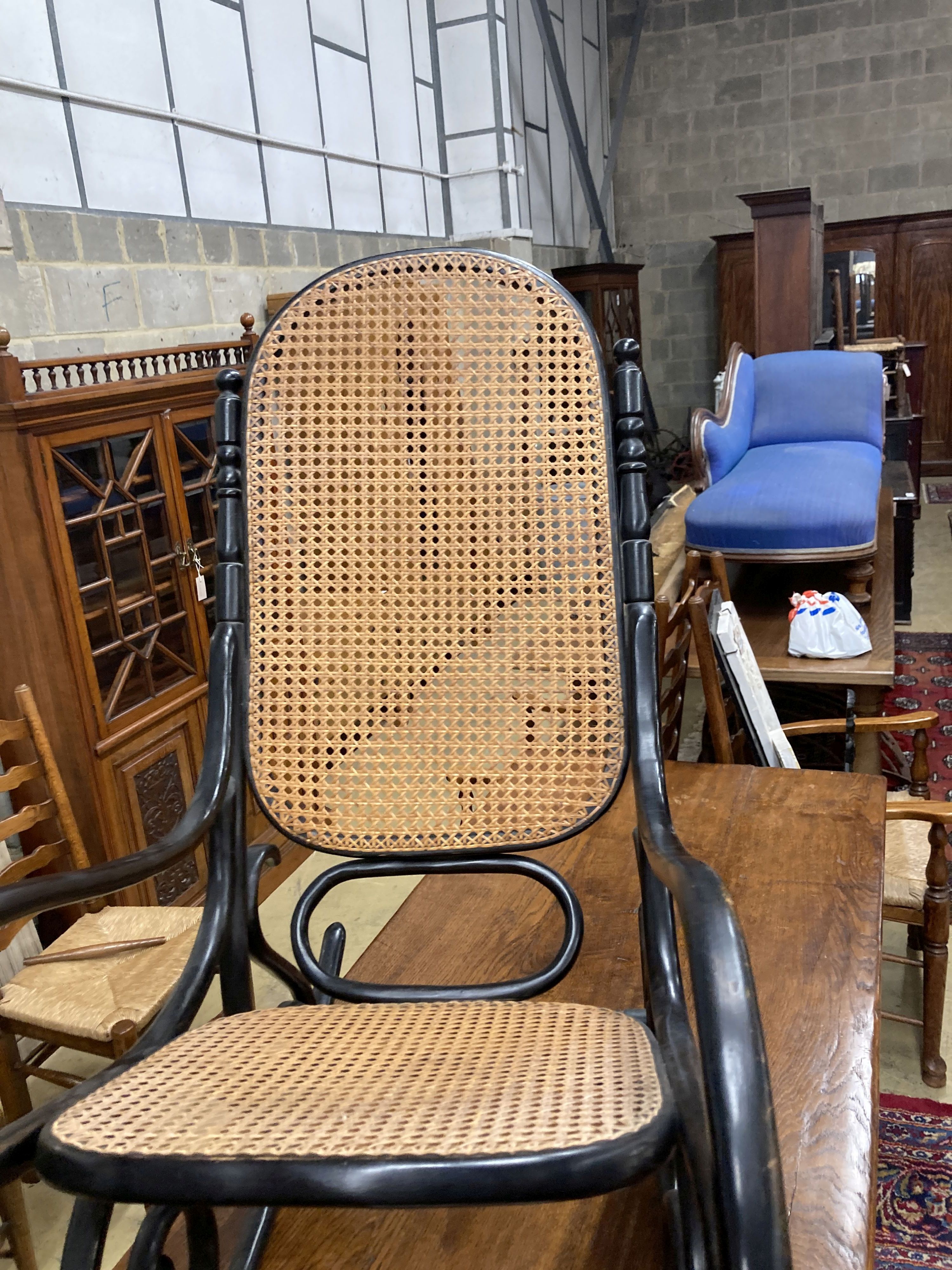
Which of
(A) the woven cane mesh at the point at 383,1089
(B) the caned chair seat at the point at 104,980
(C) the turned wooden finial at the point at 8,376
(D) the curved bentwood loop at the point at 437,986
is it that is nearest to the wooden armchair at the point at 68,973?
(B) the caned chair seat at the point at 104,980

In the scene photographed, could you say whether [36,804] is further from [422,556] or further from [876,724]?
[876,724]

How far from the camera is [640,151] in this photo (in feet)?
25.9

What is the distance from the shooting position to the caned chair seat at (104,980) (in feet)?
5.55

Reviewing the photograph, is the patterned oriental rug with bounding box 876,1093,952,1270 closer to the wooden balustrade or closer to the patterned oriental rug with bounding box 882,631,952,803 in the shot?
the patterned oriental rug with bounding box 882,631,952,803

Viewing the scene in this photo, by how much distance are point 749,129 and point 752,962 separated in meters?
7.89

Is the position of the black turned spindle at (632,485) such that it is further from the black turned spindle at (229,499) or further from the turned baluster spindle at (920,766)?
the turned baluster spindle at (920,766)

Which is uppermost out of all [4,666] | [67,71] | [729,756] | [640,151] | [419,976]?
[640,151]

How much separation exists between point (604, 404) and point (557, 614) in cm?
23

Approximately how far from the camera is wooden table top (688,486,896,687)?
2545mm

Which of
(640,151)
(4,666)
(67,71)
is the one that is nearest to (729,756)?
(4,666)

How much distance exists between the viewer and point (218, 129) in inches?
131

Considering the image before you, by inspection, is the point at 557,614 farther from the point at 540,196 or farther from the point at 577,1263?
the point at 540,196

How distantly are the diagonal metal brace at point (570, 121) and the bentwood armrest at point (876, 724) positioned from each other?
18.4 ft

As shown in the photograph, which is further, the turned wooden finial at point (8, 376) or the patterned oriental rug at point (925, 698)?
the patterned oriental rug at point (925, 698)
